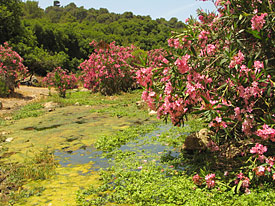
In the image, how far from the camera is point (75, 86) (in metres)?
23.7

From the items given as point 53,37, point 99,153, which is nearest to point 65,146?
point 99,153

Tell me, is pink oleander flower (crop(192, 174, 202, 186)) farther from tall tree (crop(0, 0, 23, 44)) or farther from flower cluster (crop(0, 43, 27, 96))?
tall tree (crop(0, 0, 23, 44))

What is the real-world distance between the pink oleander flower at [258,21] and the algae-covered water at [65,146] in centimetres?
314

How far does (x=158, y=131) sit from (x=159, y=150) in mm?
1626

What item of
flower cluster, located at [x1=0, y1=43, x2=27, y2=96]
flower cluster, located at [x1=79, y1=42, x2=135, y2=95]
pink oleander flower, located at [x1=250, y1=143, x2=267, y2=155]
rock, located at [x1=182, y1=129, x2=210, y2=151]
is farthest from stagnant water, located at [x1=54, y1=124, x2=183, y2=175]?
flower cluster, located at [x1=0, y1=43, x2=27, y2=96]

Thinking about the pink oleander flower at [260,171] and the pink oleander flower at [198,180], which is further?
the pink oleander flower at [198,180]

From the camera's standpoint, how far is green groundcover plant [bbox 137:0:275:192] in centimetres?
341

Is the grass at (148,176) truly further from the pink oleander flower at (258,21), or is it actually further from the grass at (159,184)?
the pink oleander flower at (258,21)

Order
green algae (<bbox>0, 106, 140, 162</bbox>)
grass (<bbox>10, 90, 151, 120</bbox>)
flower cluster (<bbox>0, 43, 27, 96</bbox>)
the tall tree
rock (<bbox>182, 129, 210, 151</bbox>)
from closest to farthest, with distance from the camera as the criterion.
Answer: rock (<bbox>182, 129, 210, 151</bbox>), green algae (<bbox>0, 106, 140, 162</bbox>), grass (<bbox>10, 90, 151, 120</bbox>), flower cluster (<bbox>0, 43, 27, 96</bbox>), the tall tree

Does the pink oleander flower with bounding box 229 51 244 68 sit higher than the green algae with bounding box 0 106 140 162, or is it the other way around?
the pink oleander flower with bounding box 229 51 244 68

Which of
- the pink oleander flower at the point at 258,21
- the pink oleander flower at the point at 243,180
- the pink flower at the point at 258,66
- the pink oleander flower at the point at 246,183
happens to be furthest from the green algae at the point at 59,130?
the pink oleander flower at the point at 258,21

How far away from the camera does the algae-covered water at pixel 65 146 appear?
13.1ft

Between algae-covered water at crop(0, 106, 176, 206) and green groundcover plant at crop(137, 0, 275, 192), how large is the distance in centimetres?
178

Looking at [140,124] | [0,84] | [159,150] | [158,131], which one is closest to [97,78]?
[0,84]
